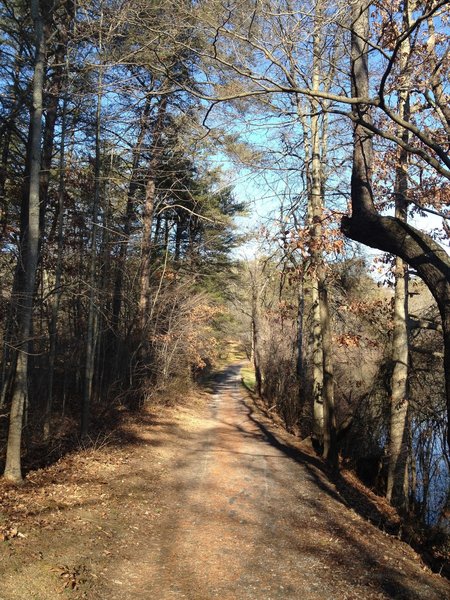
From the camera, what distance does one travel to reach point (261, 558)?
6152mm

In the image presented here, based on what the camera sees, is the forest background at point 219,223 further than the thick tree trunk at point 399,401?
No

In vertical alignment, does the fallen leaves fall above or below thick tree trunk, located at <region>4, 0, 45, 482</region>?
below

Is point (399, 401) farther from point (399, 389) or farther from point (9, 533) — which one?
point (9, 533)

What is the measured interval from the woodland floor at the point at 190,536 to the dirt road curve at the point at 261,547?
0.02m

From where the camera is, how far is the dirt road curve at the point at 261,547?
5.35m

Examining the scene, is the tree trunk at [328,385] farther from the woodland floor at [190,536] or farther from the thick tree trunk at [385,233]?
the thick tree trunk at [385,233]

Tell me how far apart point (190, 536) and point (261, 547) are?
980mm

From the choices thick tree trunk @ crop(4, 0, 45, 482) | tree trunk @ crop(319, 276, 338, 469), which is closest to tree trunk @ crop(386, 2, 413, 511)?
tree trunk @ crop(319, 276, 338, 469)

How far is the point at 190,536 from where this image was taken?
6.66m

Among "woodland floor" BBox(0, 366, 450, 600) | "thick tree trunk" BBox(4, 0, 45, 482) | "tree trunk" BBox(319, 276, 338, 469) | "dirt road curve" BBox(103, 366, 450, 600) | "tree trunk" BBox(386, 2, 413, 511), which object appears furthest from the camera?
"tree trunk" BBox(319, 276, 338, 469)

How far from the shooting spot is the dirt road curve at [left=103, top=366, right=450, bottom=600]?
211 inches

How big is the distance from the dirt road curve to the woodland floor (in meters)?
0.02

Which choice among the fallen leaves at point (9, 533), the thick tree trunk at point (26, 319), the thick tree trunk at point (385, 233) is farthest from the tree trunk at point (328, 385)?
the fallen leaves at point (9, 533)

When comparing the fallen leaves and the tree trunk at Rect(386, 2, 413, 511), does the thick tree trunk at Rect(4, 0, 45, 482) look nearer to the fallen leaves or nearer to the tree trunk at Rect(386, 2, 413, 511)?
the fallen leaves
